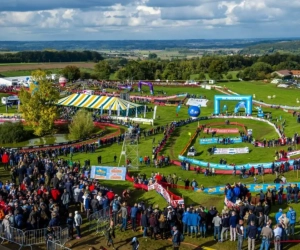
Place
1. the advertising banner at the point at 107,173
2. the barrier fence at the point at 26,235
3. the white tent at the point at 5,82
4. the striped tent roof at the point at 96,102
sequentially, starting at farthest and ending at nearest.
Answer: the white tent at the point at 5,82, the striped tent roof at the point at 96,102, the advertising banner at the point at 107,173, the barrier fence at the point at 26,235

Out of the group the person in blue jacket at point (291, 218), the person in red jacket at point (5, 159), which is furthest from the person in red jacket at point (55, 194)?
the person in red jacket at point (5, 159)

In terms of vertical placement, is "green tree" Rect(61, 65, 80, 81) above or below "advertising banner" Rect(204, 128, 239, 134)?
A: above

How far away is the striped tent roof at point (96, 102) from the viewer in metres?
64.1

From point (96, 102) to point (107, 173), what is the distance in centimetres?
4117

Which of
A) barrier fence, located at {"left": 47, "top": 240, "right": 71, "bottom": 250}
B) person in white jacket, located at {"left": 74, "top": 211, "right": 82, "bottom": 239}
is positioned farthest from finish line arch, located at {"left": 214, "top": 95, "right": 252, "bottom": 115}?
barrier fence, located at {"left": 47, "top": 240, "right": 71, "bottom": 250}

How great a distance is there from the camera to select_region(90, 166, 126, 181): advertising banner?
2669 cm

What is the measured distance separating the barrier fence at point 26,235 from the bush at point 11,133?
3528 centimetres

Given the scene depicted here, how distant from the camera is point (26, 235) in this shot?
16656 millimetres

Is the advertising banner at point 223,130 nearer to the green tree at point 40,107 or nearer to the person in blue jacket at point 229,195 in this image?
the green tree at point 40,107

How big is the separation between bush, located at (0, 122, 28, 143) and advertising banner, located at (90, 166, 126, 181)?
26.7m

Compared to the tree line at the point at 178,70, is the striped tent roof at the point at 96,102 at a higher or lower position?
lower

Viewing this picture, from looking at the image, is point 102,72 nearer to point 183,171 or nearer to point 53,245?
point 183,171

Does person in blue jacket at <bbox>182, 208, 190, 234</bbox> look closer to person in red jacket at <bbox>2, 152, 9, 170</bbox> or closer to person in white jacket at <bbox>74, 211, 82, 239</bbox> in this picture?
person in white jacket at <bbox>74, 211, 82, 239</bbox>

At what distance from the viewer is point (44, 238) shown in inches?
660
